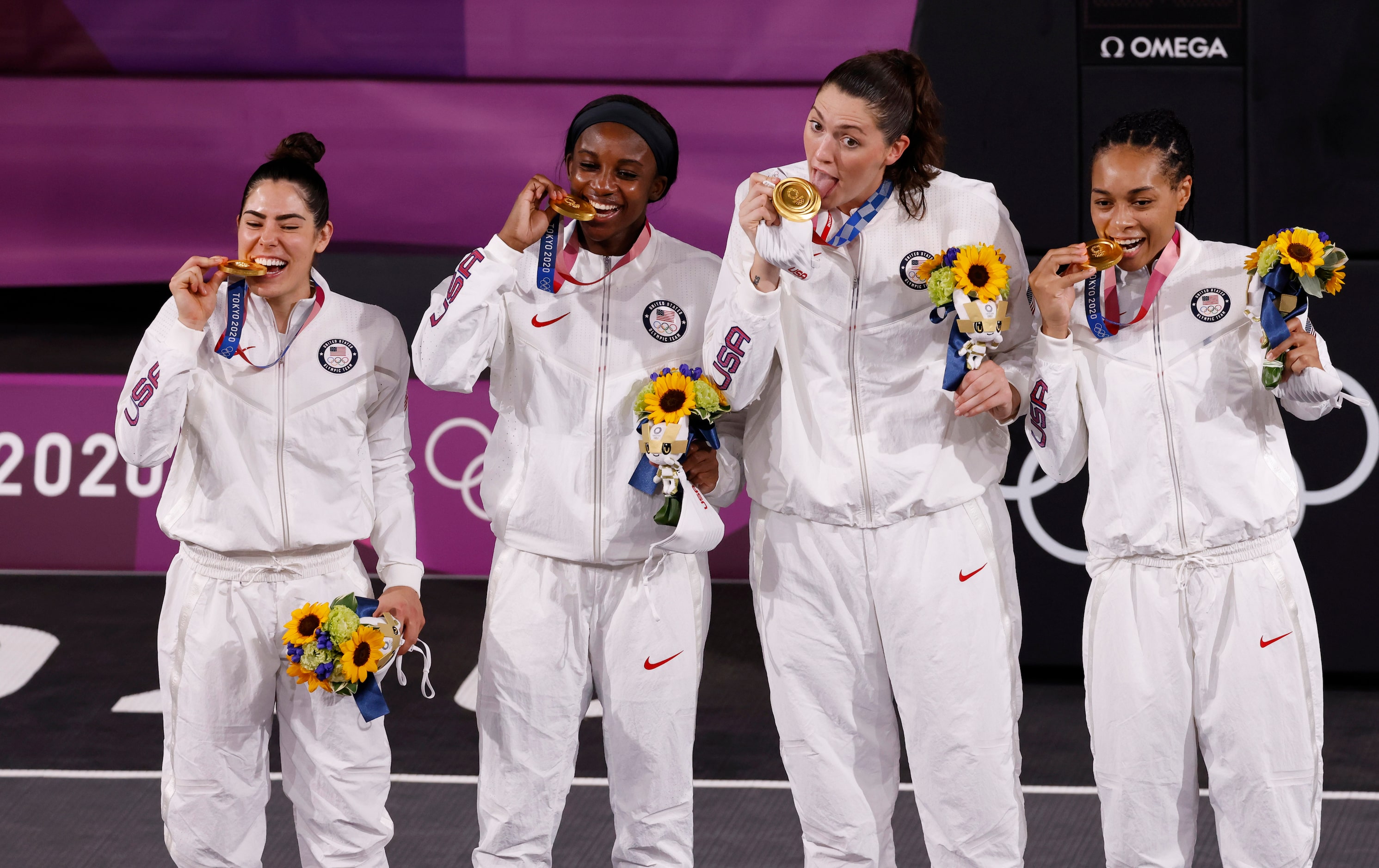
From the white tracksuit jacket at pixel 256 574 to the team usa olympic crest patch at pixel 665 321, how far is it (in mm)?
651

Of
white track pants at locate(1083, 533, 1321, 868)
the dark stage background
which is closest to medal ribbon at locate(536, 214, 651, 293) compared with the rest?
white track pants at locate(1083, 533, 1321, 868)

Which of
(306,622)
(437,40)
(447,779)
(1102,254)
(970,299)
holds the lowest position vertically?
A: (447,779)

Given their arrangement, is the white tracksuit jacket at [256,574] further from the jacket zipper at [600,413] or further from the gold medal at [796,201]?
the gold medal at [796,201]

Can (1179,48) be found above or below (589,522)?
above

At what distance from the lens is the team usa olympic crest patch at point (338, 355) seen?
347cm

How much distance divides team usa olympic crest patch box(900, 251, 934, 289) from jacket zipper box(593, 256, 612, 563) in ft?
2.18

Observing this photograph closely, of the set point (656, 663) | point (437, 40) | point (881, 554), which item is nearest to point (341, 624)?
point (656, 663)

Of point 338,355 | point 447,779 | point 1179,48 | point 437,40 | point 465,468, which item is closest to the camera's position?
point 338,355

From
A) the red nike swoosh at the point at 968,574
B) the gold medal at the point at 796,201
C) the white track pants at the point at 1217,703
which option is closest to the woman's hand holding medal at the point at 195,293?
the gold medal at the point at 796,201

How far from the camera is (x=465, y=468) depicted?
23.3ft

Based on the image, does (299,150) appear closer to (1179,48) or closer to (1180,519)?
(1180,519)

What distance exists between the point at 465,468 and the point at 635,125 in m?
3.89

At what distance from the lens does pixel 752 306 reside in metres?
3.24

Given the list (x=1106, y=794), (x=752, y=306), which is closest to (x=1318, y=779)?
(x=1106, y=794)
